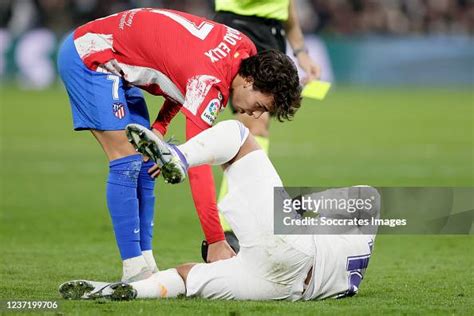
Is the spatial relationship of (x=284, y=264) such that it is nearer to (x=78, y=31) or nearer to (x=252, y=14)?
(x=78, y=31)

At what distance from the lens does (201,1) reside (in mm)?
28766

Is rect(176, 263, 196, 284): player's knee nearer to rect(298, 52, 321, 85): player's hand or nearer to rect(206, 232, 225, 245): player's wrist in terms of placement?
rect(206, 232, 225, 245): player's wrist

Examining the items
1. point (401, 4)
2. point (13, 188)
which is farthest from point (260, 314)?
point (401, 4)

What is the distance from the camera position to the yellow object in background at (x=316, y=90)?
7.94 meters

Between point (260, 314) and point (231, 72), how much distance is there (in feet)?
4.37

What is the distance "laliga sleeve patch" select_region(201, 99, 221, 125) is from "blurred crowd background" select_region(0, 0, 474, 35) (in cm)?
2170

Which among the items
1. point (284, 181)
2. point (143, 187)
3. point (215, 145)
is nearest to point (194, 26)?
point (215, 145)

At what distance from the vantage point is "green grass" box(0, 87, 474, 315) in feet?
20.0

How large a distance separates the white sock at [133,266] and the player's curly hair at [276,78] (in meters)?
1.17

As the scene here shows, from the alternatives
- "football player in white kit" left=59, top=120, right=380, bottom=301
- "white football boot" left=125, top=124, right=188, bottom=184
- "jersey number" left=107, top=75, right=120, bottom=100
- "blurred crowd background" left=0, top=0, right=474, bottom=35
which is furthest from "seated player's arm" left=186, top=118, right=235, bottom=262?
"blurred crowd background" left=0, top=0, right=474, bottom=35

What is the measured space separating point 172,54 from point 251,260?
1220 mm

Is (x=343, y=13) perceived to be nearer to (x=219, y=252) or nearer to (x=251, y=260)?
(x=219, y=252)

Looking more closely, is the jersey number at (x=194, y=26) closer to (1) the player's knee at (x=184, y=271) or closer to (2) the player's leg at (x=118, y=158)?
(2) the player's leg at (x=118, y=158)

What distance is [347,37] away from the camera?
2820 cm
